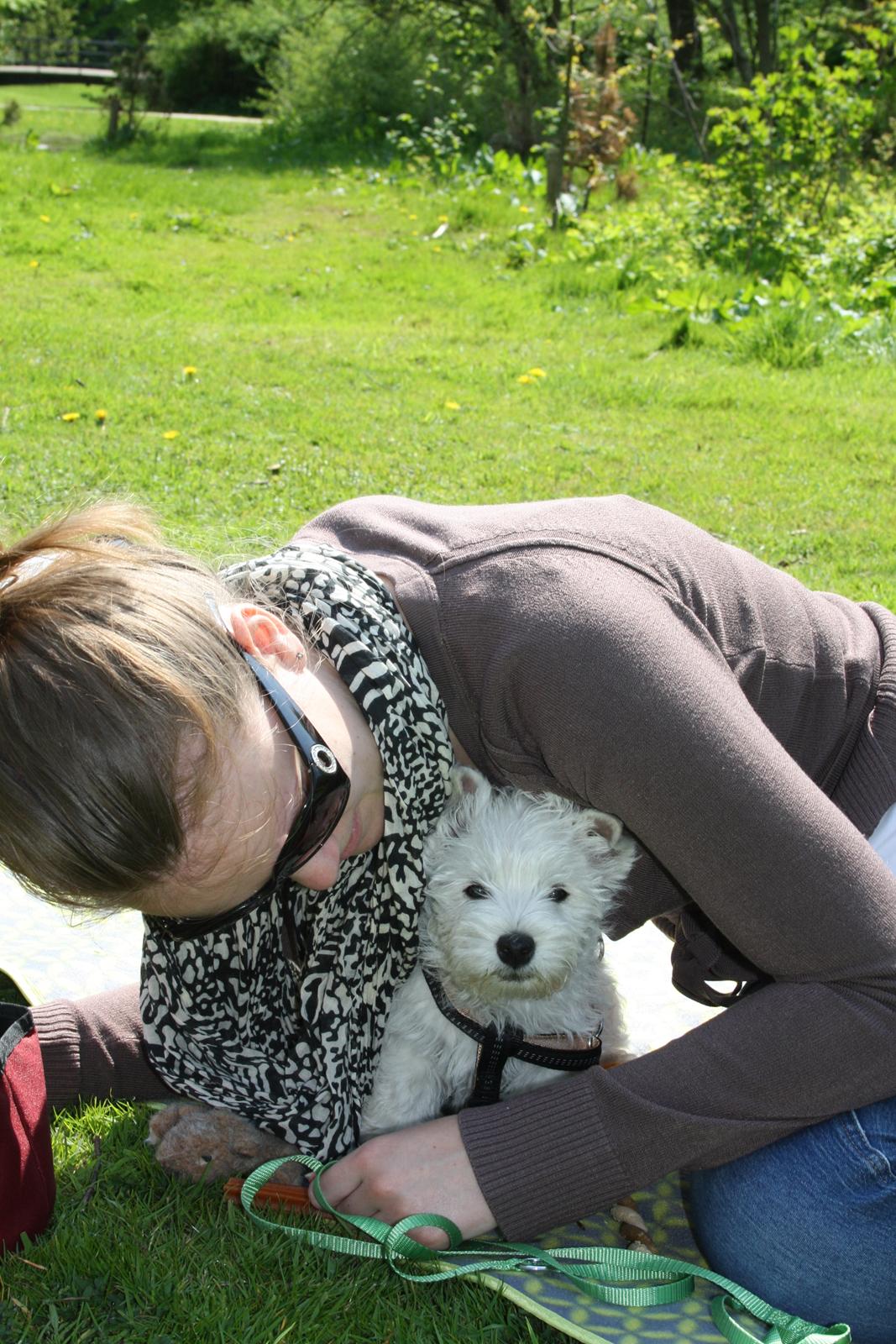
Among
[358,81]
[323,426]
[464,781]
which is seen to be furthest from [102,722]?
[358,81]

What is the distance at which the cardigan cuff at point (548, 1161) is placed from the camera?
2242 mm

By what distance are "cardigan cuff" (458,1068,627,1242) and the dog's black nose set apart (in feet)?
0.83

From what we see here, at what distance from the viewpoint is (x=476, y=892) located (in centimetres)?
255

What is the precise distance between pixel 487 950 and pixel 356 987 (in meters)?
0.34

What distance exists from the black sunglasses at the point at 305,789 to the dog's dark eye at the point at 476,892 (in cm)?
43

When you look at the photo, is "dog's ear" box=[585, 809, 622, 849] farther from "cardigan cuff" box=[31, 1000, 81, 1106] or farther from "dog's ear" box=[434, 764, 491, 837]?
"cardigan cuff" box=[31, 1000, 81, 1106]

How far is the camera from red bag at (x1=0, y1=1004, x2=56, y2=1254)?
2373 mm

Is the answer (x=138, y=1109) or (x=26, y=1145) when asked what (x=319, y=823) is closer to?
(x=26, y=1145)

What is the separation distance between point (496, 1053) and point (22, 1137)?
3.12 feet

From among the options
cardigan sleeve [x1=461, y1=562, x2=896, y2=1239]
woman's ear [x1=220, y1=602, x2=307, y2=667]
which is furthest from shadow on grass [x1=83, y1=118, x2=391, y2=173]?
cardigan sleeve [x1=461, y1=562, x2=896, y2=1239]

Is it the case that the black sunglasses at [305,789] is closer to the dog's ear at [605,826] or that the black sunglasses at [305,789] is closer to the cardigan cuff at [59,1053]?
the dog's ear at [605,826]

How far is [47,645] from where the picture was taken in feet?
6.31

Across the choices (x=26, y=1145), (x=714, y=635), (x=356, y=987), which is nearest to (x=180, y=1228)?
(x=26, y=1145)

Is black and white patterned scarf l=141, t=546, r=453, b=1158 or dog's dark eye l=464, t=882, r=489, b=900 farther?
dog's dark eye l=464, t=882, r=489, b=900
